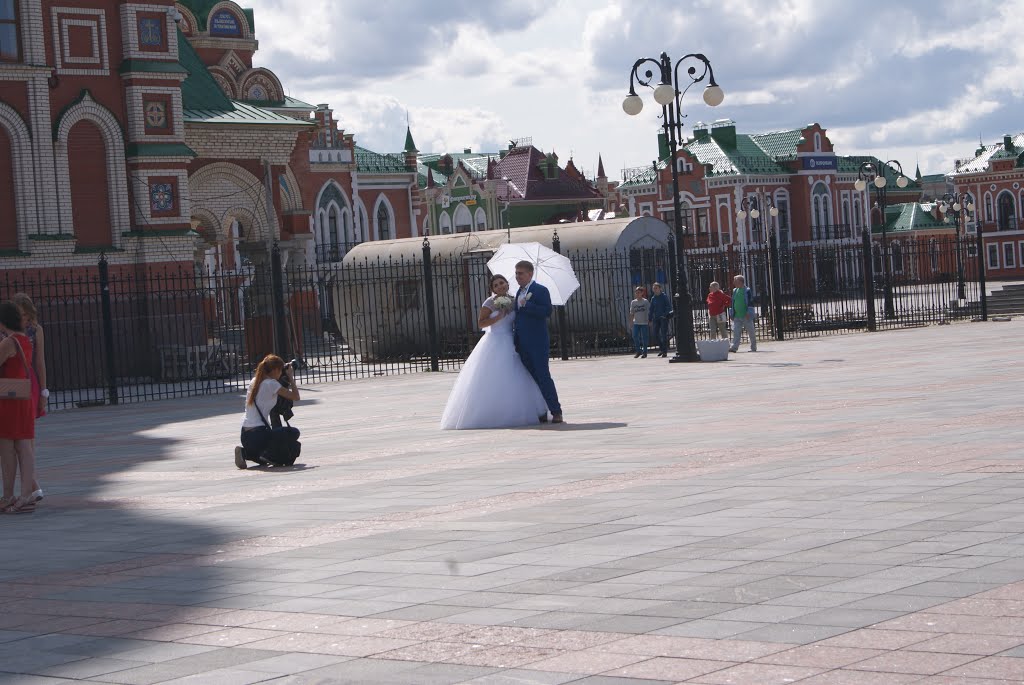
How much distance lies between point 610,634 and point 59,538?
531 centimetres

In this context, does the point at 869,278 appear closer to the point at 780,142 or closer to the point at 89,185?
the point at 89,185

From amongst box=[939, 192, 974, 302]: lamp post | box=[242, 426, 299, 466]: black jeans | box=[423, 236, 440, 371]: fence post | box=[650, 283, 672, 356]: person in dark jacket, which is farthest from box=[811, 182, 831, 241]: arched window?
box=[242, 426, 299, 466]: black jeans

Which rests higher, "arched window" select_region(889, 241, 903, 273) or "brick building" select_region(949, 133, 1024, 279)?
"brick building" select_region(949, 133, 1024, 279)

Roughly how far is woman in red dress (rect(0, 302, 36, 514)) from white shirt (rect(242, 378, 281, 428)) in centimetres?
245

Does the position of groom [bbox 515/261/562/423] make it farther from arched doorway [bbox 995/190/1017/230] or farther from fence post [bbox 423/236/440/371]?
arched doorway [bbox 995/190/1017/230]

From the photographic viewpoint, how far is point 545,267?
64.3 feet

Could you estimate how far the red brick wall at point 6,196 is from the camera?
31.8 m

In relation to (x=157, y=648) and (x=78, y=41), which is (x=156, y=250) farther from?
(x=157, y=648)

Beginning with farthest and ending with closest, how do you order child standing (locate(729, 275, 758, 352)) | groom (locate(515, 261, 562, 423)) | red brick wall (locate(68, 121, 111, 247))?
red brick wall (locate(68, 121, 111, 247)) < child standing (locate(729, 275, 758, 352)) < groom (locate(515, 261, 562, 423))

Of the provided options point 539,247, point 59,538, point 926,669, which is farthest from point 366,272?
point 926,669

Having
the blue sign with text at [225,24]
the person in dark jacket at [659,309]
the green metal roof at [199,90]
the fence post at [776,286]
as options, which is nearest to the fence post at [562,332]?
the person in dark jacket at [659,309]

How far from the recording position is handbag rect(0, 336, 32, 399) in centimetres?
1158

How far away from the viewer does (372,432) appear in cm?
1698

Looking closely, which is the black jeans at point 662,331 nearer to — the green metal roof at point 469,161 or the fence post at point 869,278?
the fence post at point 869,278
